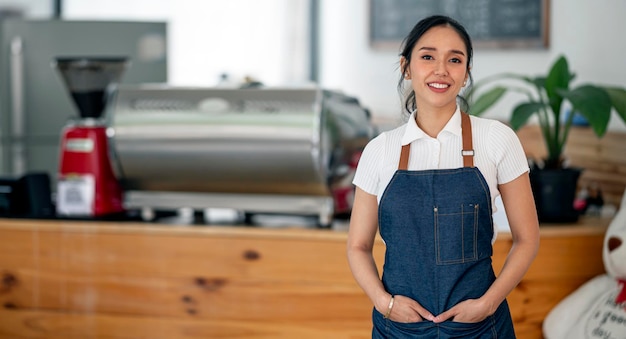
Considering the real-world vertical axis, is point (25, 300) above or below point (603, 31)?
below

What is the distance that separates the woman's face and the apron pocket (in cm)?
19

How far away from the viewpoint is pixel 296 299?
110 inches

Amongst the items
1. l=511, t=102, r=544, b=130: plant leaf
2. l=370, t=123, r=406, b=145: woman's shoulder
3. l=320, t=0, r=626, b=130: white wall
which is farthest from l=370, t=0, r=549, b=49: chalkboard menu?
l=370, t=123, r=406, b=145: woman's shoulder

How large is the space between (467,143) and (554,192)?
114 centimetres

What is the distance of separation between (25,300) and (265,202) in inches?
32.5

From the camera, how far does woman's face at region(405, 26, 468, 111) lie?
1682 millimetres

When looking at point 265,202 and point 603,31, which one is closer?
point 265,202

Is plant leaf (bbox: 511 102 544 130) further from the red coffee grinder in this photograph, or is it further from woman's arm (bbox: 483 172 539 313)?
the red coffee grinder

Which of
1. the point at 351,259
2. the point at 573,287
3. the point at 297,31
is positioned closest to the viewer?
the point at 351,259

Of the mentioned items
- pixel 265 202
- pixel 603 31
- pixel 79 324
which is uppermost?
pixel 603 31

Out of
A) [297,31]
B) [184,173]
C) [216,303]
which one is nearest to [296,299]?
[216,303]

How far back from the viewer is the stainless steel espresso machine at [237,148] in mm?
2768

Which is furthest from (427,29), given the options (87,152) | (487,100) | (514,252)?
(87,152)

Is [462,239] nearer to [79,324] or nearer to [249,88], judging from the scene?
[249,88]
